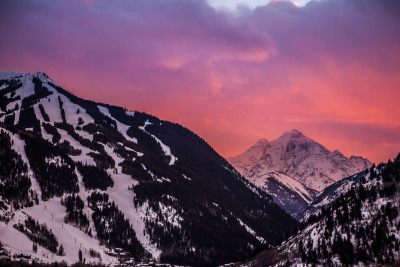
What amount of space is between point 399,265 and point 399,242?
14984 millimetres

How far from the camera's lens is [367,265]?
198 m

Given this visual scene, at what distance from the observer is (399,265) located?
616 ft

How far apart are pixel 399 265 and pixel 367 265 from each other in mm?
14551

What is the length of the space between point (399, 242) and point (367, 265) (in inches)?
739

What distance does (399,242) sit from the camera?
19988cm

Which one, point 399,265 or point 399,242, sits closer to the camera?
point 399,265
